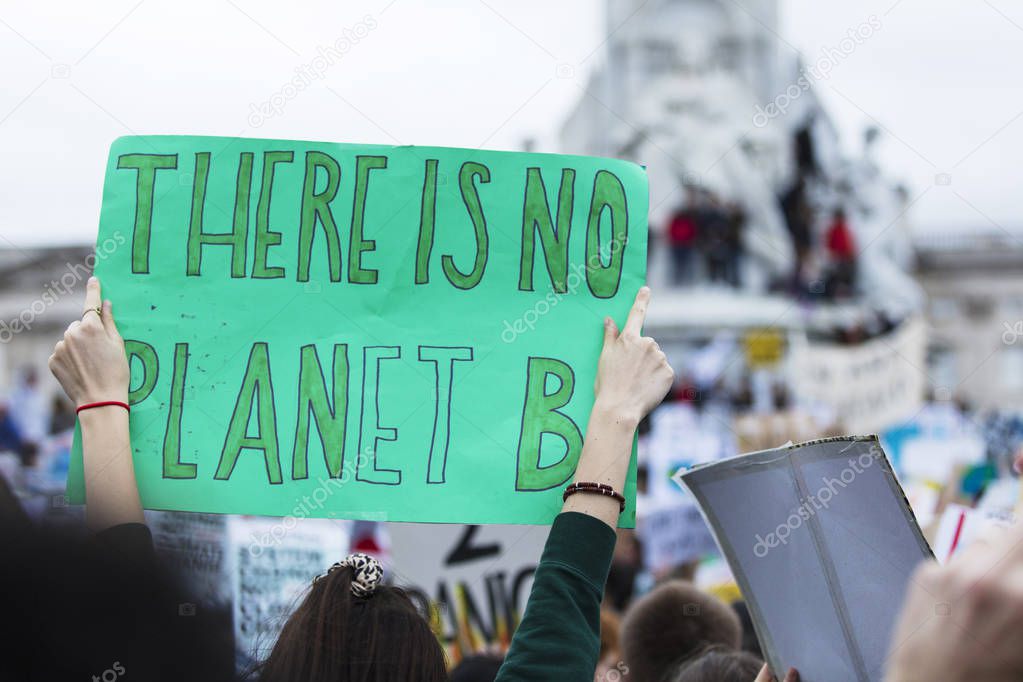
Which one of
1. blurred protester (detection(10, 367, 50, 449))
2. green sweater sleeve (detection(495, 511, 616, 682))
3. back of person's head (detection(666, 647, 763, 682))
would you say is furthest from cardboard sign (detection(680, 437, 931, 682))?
blurred protester (detection(10, 367, 50, 449))

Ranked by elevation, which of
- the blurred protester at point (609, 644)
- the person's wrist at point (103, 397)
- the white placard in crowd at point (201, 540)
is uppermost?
the person's wrist at point (103, 397)

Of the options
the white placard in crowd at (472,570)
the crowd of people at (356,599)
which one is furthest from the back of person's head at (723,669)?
the white placard in crowd at (472,570)

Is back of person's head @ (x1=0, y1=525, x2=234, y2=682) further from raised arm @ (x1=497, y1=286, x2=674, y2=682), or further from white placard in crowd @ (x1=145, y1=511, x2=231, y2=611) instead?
white placard in crowd @ (x1=145, y1=511, x2=231, y2=611)

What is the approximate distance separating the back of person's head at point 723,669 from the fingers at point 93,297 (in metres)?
1.35

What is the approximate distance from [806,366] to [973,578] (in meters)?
14.7

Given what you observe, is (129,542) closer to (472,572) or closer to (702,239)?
(472,572)

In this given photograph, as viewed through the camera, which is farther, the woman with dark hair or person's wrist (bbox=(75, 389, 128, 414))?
person's wrist (bbox=(75, 389, 128, 414))

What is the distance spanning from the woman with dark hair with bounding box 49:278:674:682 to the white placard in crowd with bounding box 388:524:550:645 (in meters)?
2.88

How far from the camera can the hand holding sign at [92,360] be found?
185cm

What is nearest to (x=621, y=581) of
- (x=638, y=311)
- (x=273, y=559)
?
(x=273, y=559)

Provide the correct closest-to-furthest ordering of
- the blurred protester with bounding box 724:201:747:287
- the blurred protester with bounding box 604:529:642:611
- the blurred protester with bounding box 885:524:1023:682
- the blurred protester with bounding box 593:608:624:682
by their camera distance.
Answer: the blurred protester with bounding box 885:524:1023:682 → the blurred protester with bounding box 593:608:624:682 → the blurred protester with bounding box 604:529:642:611 → the blurred protester with bounding box 724:201:747:287

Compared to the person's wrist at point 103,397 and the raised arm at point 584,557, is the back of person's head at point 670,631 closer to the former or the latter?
the raised arm at point 584,557

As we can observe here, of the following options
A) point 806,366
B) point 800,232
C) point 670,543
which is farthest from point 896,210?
point 670,543

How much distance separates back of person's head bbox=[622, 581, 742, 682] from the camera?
287 centimetres
